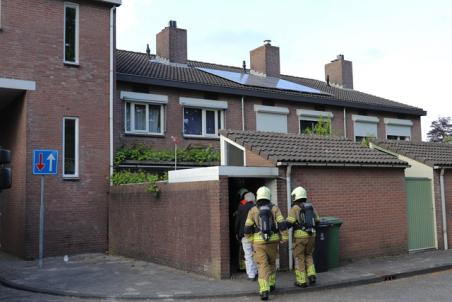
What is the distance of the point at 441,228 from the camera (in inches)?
586

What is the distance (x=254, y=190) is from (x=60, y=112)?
267 inches

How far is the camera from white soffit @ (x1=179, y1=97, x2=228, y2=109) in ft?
64.1

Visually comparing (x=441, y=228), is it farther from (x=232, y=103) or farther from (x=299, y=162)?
(x=232, y=103)

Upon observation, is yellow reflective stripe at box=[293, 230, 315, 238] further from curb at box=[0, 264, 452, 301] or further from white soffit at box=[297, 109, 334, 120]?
white soffit at box=[297, 109, 334, 120]

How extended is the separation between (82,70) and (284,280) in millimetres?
9363

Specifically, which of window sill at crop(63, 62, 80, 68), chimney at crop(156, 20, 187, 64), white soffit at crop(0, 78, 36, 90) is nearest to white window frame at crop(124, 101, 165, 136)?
window sill at crop(63, 62, 80, 68)

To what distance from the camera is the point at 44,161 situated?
40.5ft

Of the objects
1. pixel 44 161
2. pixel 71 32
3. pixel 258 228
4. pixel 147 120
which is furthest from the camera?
pixel 147 120

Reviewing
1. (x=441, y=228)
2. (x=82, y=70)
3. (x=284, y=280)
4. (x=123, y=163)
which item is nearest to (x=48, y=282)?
(x=284, y=280)

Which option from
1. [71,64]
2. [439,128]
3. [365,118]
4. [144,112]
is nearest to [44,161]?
[71,64]

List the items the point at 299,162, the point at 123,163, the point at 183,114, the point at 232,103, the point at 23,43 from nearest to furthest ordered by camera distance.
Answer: the point at 299,162 < the point at 23,43 < the point at 123,163 < the point at 183,114 < the point at 232,103

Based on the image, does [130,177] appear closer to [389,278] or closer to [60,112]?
[60,112]

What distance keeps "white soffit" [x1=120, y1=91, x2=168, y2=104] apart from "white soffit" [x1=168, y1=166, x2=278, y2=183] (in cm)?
705

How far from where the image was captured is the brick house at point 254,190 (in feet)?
35.0
